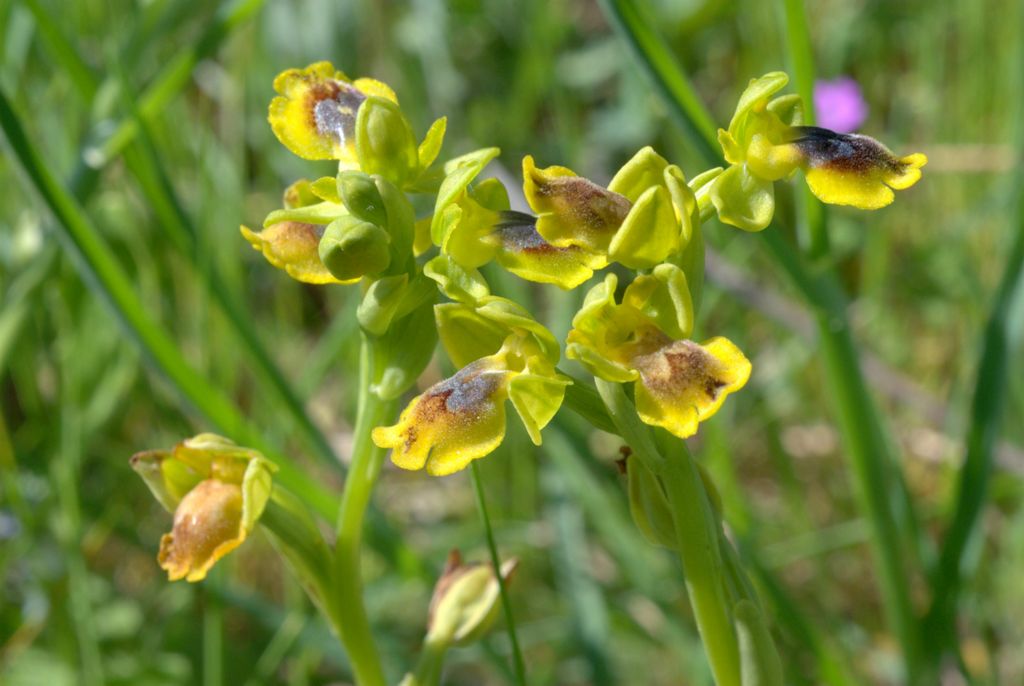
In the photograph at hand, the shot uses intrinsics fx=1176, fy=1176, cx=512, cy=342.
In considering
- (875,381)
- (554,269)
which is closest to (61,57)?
(554,269)

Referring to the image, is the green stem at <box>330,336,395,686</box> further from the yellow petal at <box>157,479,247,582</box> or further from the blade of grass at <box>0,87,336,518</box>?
the blade of grass at <box>0,87,336,518</box>

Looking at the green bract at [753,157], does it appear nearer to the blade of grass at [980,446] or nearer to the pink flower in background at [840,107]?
the blade of grass at [980,446]

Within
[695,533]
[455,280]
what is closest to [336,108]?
[455,280]

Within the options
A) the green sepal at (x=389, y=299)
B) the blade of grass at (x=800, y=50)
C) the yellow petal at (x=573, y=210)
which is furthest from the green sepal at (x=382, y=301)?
the blade of grass at (x=800, y=50)

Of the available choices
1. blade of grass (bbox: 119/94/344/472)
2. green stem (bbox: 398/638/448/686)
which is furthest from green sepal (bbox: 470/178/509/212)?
blade of grass (bbox: 119/94/344/472)

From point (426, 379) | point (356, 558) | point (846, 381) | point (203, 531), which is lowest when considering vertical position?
point (426, 379)

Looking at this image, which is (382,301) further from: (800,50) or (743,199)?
(800,50)
